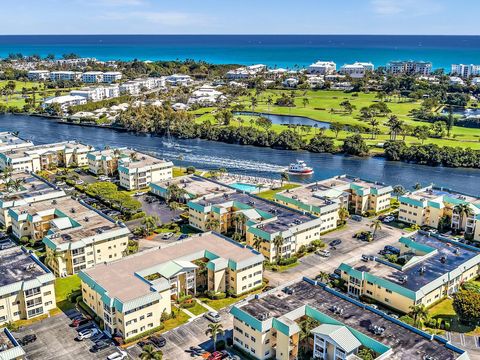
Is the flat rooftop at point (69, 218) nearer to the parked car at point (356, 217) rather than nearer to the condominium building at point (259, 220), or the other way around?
the condominium building at point (259, 220)

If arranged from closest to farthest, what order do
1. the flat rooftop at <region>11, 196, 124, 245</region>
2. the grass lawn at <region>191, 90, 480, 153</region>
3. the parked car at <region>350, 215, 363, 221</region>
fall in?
the flat rooftop at <region>11, 196, 124, 245</region>, the parked car at <region>350, 215, 363, 221</region>, the grass lawn at <region>191, 90, 480, 153</region>

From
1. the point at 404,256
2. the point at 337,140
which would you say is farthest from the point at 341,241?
the point at 337,140

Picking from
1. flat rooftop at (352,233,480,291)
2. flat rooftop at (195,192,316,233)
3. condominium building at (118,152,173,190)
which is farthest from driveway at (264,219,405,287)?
condominium building at (118,152,173,190)

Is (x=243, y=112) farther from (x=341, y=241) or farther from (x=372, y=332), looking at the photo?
(x=372, y=332)

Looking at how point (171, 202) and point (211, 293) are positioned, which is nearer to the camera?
point (211, 293)

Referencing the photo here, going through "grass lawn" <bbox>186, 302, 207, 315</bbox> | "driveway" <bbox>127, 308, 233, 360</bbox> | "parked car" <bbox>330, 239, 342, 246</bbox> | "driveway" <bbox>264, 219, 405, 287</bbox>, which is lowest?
"driveway" <bbox>127, 308, 233, 360</bbox>

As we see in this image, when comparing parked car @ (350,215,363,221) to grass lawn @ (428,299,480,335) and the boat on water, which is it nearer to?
grass lawn @ (428,299,480,335)

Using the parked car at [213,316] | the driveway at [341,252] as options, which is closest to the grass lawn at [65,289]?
the parked car at [213,316]
